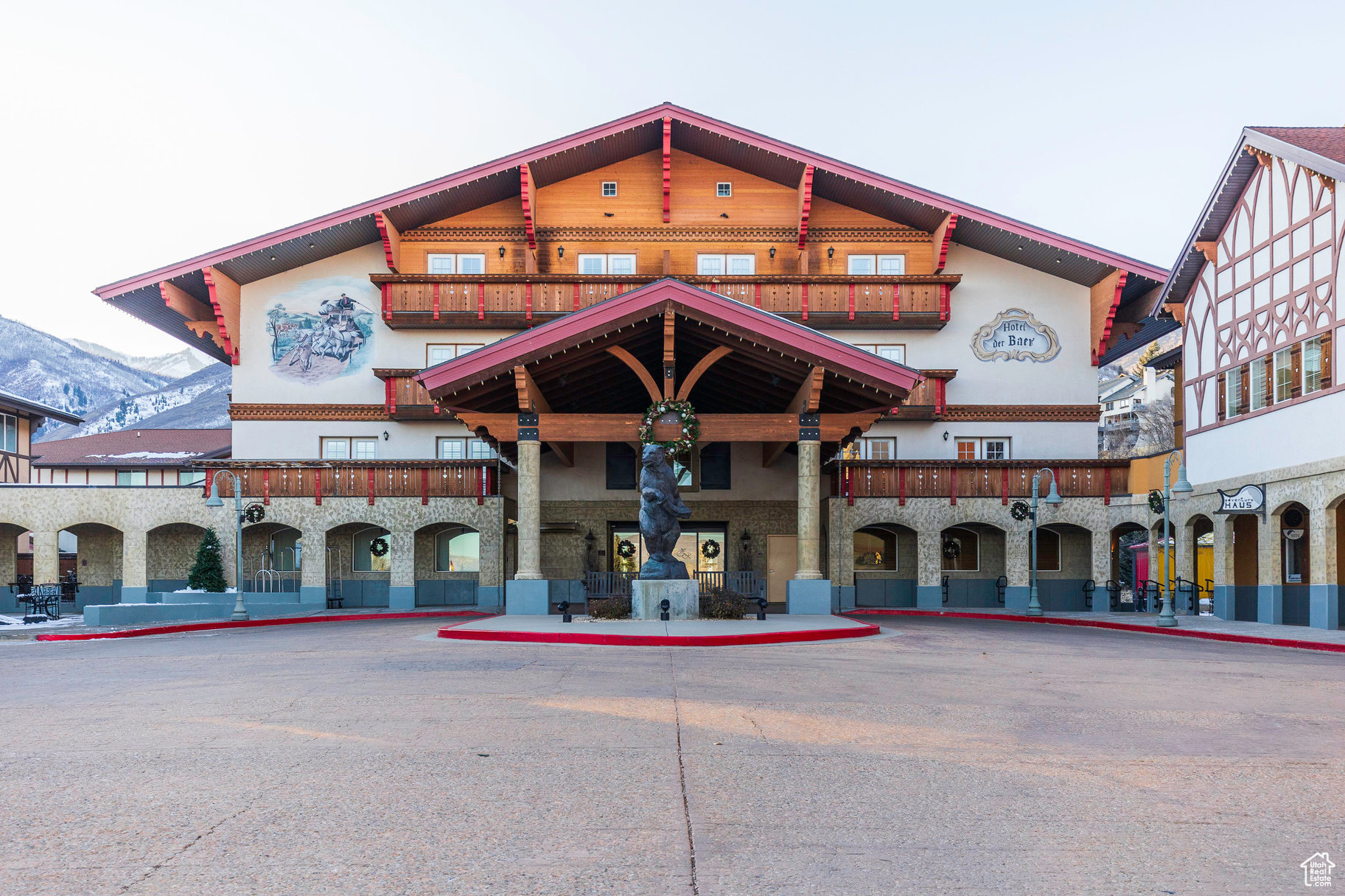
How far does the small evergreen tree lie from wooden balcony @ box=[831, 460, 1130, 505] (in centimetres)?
1699

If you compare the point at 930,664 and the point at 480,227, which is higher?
the point at 480,227

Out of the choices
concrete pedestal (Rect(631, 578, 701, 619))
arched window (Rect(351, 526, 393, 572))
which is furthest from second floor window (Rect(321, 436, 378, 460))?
concrete pedestal (Rect(631, 578, 701, 619))

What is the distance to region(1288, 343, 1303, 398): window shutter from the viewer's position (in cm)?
2123

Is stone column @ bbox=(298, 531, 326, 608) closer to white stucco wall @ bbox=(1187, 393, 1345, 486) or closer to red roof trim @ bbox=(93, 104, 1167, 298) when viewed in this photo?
red roof trim @ bbox=(93, 104, 1167, 298)

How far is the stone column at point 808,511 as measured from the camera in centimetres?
2123

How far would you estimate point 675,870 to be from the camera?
4.91 meters

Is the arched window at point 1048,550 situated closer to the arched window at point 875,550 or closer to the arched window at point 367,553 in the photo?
the arched window at point 875,550

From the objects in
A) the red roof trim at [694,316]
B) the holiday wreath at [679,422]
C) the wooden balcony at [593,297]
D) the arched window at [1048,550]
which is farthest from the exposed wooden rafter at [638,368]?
the arched window at [1048,550]

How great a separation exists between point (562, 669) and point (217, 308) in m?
22.7

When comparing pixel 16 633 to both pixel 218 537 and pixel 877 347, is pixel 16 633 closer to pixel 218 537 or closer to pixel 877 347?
pixel 218 537

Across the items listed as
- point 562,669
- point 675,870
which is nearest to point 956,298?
point 562,669

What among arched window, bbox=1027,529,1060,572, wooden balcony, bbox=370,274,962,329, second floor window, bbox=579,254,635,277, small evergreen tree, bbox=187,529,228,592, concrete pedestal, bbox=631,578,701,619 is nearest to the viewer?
concrete pedestal, bbox=631,578,701,619

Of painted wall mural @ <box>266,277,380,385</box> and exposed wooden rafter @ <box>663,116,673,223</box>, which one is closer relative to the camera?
exposed wooden rafter @ <box>663,116,673,223</box>

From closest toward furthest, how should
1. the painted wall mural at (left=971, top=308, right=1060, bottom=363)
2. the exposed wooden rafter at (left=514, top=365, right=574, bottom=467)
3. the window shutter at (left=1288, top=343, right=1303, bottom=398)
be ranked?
1. the exposed wooden rafter at (left=514, top=365, right=574, bottom=467)
2. the window shutter at (left=1288, top=343, right=1303, bottom=398)
3. the painted wall mural at (left=971, top=308, right=1060, bottom=363)
